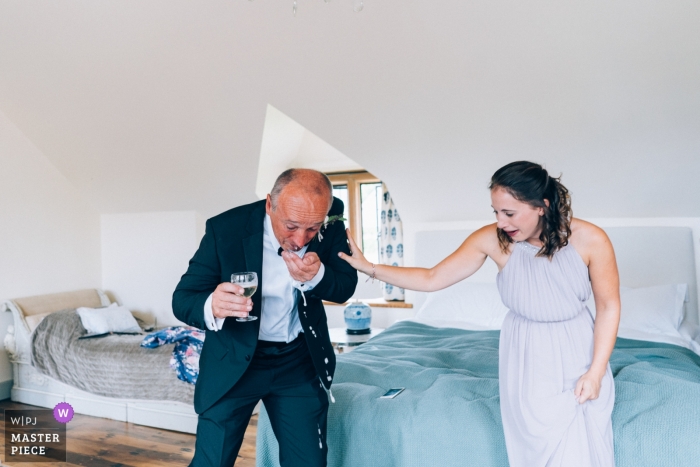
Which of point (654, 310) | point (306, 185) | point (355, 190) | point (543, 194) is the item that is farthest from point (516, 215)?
point (355, 190)

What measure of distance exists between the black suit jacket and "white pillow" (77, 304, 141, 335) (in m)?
3.15

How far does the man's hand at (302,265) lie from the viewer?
1.70 m

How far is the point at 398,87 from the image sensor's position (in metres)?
3.66

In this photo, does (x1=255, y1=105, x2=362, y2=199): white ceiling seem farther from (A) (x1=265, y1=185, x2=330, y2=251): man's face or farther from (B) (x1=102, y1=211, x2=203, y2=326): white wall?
(A) (x1=265, y1=185, x2=330, y2=251): man's face

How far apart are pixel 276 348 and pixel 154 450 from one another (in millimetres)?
2100

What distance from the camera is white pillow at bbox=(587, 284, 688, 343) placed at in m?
3.39

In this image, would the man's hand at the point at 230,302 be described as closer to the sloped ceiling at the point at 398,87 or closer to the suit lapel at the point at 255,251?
the suit lapel at the point at 255,251

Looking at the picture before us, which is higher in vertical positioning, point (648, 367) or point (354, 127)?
point (354, 127)

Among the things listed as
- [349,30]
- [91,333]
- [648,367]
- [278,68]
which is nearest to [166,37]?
[278,68]

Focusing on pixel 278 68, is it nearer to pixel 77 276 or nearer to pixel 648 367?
pixel 648 367

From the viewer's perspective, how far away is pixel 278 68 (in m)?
3.78

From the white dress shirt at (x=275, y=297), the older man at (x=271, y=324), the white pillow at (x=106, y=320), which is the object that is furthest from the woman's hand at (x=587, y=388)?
the white pillow at (x=106, y=320)

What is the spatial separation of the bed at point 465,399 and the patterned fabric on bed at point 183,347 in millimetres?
1294

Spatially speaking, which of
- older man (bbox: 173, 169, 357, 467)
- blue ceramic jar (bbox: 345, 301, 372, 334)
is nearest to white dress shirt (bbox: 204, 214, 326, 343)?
older man (bbox: 173, 169, 357, 467)
